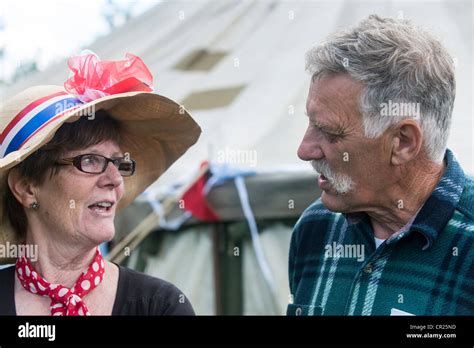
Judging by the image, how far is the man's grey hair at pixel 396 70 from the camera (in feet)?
5.27

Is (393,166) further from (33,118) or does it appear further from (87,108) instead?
(33,118)

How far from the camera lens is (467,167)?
11.8ft

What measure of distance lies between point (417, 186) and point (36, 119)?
2.55ft

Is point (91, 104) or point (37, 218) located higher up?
point (91, 104)

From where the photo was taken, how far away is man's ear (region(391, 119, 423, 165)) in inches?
63.8

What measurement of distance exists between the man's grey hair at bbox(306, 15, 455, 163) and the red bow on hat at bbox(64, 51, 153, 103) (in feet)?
1.30

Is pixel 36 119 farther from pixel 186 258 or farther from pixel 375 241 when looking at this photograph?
pixel 186 258

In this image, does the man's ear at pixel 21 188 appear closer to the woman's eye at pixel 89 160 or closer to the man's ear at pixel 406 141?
the woman's eye at pixel 89 160

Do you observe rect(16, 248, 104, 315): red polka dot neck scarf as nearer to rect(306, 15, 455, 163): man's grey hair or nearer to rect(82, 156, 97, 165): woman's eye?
rect(82, 156, 97, 165): woman's eye

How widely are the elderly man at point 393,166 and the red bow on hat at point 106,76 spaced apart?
1.20ft

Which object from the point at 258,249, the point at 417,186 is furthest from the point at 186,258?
the point at 417,186
